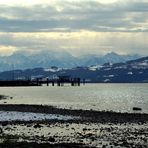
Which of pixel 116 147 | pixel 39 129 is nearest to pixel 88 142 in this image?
pixel 116 147

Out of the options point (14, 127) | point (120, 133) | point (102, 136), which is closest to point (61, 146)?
point (102, 136)

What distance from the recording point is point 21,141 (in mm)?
33469

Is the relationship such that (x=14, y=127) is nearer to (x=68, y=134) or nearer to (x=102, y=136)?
(x=68, y=134)

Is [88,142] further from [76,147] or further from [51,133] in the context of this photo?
[51,133]

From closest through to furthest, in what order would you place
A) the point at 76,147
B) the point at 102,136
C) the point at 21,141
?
the point at 76,147 < the point at 21,141 < the point at 102,136

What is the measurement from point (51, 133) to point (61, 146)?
934cm

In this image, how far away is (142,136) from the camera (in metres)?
38.6

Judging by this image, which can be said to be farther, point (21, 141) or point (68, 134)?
point (68, 134)

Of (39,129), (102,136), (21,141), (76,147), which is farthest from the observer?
(39,129)

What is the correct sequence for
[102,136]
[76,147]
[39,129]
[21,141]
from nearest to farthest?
[76,147]
[21,141]
[102,136]
[39,129]

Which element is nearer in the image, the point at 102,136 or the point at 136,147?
the point at 136,147

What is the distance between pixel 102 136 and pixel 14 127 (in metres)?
10.3

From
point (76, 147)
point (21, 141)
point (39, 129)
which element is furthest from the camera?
point (39, 129)

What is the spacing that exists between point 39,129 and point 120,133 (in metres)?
7.86
